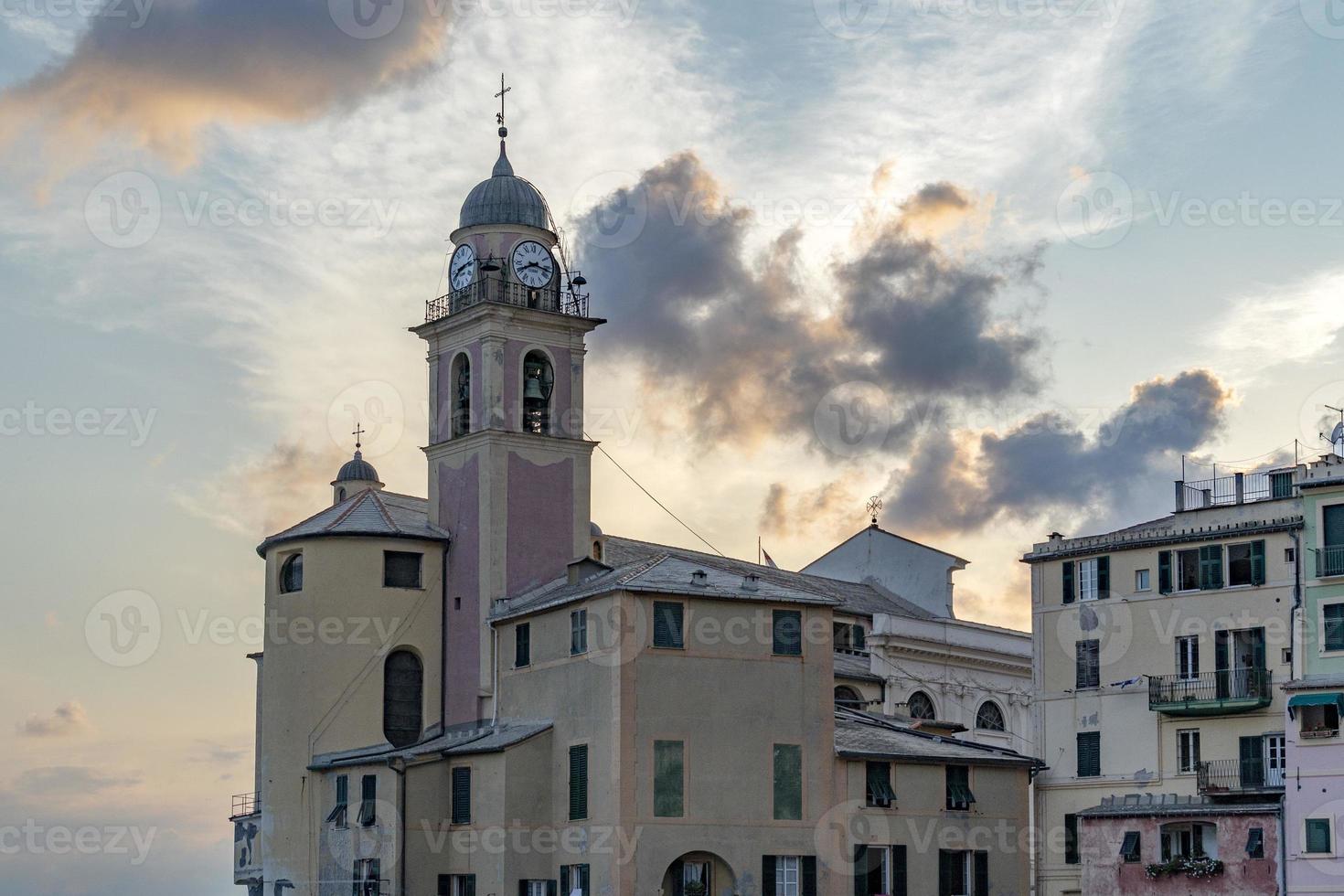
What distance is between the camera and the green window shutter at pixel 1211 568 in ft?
220

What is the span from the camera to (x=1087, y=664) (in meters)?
69.7

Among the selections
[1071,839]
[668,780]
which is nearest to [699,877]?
[668,780]

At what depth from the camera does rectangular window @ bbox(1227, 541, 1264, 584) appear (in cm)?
6588

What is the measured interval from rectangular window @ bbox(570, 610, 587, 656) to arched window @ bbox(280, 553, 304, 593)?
11545 mm

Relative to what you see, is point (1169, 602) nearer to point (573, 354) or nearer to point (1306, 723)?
point (1306, 723)

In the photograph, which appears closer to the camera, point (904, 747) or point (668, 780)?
point (668, 780)

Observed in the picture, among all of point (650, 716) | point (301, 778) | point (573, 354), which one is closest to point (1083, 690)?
point (650, 716)

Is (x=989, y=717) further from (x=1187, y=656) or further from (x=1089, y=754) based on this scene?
(x=1187, y=656)

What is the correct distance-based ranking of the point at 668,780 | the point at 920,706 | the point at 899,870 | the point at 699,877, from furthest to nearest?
the point at 920,706 → the point at 899,870 → the point at 699,877 → the point at 668,780

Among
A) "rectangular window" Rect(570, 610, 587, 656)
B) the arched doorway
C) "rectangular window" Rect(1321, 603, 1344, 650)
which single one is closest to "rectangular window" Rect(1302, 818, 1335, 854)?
"rectangular window" Rect(1321, 603, 1344, 650)

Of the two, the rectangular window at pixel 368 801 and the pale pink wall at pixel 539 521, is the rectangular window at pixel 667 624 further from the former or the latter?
the rectangular window at pixel 368 801

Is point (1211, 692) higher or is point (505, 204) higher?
point (505, 204)

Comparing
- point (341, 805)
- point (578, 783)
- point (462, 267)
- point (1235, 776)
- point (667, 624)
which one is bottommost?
point (341, 805)

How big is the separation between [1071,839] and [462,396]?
25105 mm
